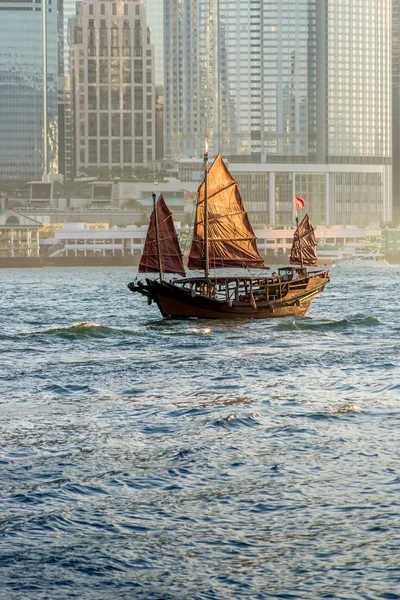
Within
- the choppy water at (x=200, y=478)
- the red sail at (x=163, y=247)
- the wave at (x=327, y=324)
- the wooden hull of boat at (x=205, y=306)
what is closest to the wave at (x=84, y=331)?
the wooden hull of boat at (x=205, y=306)

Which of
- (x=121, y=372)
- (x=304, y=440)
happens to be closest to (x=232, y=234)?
(x=121, y=372)

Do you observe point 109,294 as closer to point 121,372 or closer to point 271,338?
point 271,338

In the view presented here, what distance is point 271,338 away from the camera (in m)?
66.4

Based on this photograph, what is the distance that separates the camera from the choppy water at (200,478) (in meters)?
20.9

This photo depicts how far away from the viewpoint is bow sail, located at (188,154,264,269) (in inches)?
3460

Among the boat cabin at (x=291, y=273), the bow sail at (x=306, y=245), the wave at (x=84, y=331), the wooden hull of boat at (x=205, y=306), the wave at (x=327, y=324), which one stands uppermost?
the bow sail at (x=306, y=245)

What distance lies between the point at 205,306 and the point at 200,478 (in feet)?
171

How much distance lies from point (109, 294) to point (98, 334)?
62.1 m

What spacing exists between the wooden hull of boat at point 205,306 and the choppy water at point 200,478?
25005 millimetres

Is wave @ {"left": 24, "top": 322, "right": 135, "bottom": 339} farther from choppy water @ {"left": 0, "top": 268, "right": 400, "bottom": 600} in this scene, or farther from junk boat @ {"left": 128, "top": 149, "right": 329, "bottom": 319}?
choppy water @ {"left": 0, "top": 268, "right": 400, "bottom": 600}

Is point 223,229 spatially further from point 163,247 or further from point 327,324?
point 327,324

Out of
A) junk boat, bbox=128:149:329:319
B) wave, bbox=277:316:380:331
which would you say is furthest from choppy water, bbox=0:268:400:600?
junk boat, bbox=128:149:329:319

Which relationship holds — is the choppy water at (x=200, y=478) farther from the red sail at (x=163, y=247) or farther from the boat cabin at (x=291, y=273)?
the boat cabin at (x=291, y=273)

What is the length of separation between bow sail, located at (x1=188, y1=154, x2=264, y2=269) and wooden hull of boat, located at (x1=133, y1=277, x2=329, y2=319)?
6690 mm
